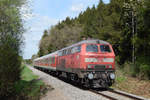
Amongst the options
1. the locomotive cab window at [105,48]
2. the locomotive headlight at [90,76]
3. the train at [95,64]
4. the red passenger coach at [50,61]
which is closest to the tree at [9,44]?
the train at [95,64]

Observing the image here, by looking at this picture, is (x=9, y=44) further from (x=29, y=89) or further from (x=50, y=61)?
(x=50, y=61)

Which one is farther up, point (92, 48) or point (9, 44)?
point (9, 44)

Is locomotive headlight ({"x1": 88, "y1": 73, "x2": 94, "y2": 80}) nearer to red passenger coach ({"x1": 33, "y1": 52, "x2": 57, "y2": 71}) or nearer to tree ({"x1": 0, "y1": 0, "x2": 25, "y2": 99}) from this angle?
tree ({"x1": 0, "y1": 0, "x2": 25, "y2": 99})

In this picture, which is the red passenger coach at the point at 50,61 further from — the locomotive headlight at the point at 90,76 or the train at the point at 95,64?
the locomotive headlight at the point at 90,76

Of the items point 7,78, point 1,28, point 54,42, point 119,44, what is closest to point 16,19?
point 1,28

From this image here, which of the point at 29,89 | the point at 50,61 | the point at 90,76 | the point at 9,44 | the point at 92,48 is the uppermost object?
the point at 9,44

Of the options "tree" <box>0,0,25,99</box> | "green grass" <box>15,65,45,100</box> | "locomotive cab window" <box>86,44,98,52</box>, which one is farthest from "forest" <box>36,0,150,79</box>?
"tree" <box>0,0,25,99</box>

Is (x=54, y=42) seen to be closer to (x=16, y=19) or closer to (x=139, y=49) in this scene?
(x=139, y=49)

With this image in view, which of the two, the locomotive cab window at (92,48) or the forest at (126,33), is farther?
the forest at (126,33)

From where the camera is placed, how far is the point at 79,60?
11.6 meters

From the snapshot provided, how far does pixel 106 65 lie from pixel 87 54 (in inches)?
55.0

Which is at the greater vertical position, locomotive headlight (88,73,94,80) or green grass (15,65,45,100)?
locomotive headlight (88,73,94,80)

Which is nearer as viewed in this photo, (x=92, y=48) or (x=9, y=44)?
(x=9, y=44)

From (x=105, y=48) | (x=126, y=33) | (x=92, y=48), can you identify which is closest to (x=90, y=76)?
(x=92, y=48)
